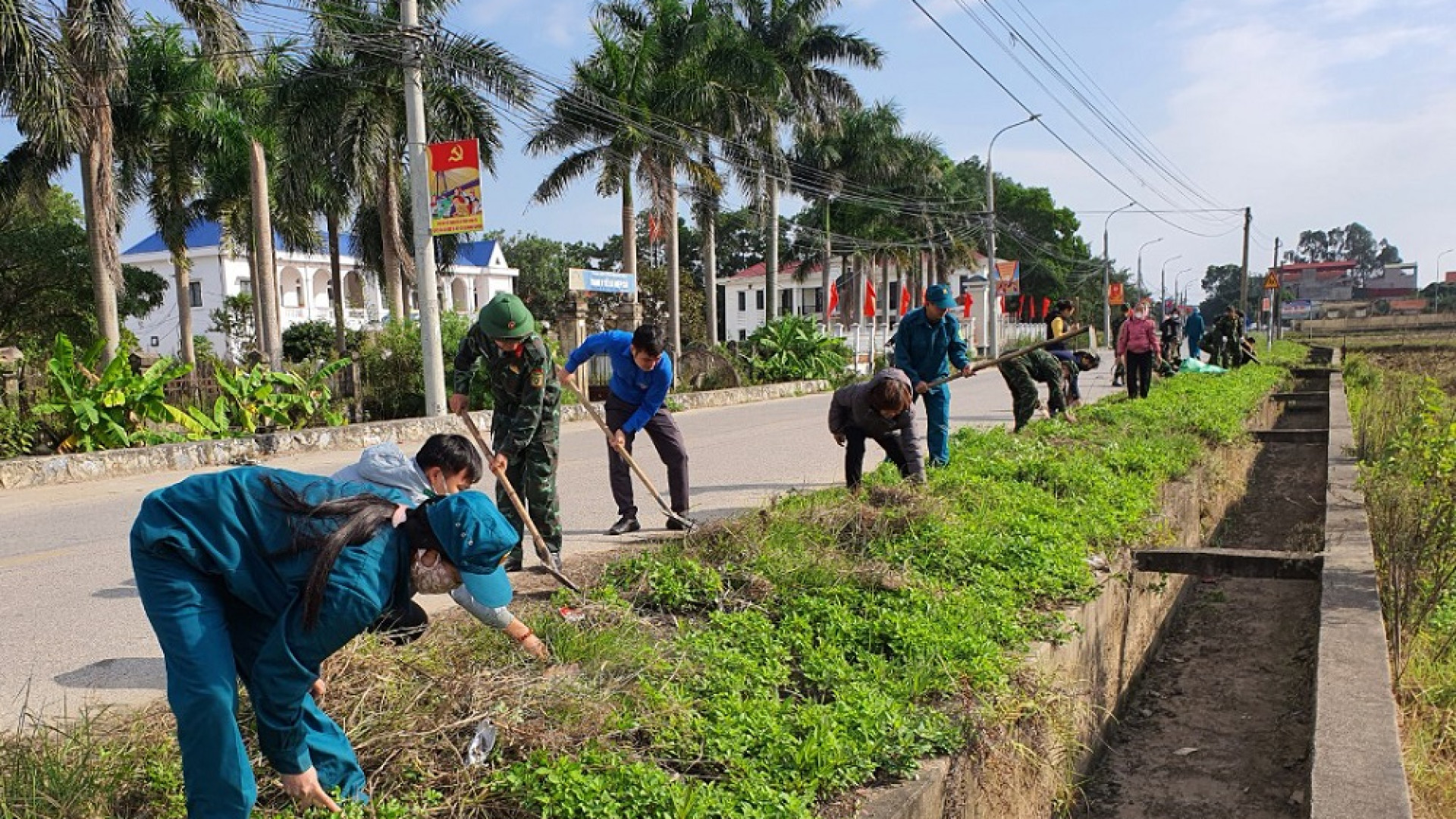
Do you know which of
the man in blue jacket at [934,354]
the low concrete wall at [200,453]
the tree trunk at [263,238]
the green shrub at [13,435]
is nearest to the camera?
the man in blue jacket at [934,354]

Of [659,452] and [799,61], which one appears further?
[799,61]

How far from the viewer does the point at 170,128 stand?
83.0 feet

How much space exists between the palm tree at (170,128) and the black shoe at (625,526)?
2066 centimetres

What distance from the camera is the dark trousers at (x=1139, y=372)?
13719 millimetres

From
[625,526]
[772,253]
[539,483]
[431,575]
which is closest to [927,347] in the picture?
[625,526]

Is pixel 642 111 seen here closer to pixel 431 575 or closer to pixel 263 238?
pixel 263 238

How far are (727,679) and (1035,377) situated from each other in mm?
8954

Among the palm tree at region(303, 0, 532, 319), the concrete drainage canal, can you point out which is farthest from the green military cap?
the palm tree at region(303, 0, 532, 319)

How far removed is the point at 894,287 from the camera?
67.1 metres

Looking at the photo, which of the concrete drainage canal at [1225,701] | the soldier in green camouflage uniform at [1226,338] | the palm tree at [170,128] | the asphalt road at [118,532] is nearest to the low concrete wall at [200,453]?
the asphalt road at [118,532]

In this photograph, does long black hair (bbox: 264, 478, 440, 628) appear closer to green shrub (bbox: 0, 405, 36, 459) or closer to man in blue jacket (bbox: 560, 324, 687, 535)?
man in blue jacket (bbox: 560, 324, 687, 535)

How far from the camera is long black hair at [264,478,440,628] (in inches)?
88.3

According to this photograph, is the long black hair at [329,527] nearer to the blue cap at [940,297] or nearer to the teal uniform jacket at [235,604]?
the teal uniform jacket at [235,604]

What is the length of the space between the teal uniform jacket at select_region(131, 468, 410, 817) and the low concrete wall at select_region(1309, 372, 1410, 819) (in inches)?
117
